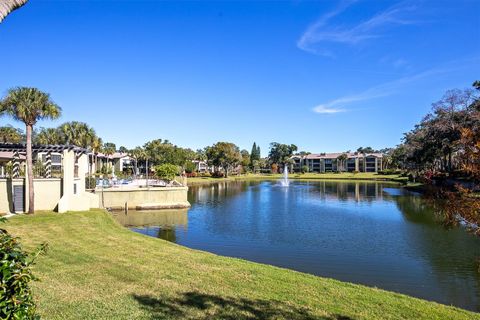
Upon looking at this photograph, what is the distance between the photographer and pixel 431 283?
52.3 feet

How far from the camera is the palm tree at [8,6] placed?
195 inches

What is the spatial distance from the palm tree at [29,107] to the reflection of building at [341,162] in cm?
14565

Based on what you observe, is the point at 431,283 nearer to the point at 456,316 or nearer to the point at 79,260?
the point at 456,316

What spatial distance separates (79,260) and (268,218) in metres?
23.5

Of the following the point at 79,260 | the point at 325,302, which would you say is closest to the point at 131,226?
the point at 79,260

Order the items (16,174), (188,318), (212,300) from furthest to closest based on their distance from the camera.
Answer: (16,174), (212,300), (188,318)

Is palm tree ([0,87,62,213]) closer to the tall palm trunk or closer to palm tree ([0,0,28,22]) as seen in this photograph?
the tall palm trunk

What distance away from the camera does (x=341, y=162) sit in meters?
166

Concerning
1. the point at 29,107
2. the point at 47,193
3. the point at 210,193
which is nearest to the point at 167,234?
the point at 47,193

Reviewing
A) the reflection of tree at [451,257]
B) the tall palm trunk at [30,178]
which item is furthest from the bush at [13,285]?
the tall palm trunk at [30,178]

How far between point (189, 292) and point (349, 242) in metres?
16.7

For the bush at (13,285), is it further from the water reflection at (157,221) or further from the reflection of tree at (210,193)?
the reflection of tree at (210,193)

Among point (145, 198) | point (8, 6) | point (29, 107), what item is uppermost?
point (29, 107)

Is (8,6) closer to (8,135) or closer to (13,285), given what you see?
(13,285)
